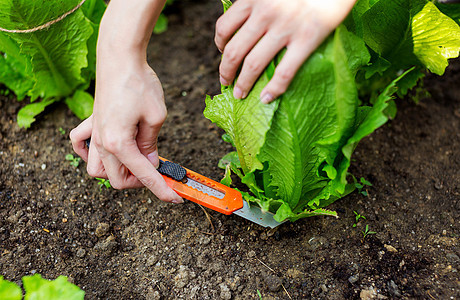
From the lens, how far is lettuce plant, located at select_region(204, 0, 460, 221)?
1.67 meters

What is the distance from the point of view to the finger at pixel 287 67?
62.1 inches

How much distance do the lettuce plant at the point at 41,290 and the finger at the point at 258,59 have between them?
1.15 m

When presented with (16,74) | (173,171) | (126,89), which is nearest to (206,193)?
(173,171)

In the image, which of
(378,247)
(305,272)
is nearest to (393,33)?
(378,247)

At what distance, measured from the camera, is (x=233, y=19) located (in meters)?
1.71

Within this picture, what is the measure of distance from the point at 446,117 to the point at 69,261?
9.23 ft

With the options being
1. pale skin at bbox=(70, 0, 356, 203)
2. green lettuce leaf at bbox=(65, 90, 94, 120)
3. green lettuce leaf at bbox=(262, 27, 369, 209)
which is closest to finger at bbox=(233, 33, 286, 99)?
pale skin at bbox=(70, 0, 356, 203)

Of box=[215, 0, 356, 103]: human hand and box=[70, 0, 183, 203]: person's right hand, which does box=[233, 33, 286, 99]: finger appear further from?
box=[70, 0, 183, 203]: person's right hand

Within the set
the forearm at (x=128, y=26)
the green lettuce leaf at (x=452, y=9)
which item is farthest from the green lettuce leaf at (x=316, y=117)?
the green lettuce leaf at (x=452, y=9)

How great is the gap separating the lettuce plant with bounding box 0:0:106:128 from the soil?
0.61ft

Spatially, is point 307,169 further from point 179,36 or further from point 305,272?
point 179,36

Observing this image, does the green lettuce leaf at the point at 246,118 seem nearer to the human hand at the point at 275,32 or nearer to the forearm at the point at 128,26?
the human hand at the point at 275,32

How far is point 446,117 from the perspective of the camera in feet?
9.91

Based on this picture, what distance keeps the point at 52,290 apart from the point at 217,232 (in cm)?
92
